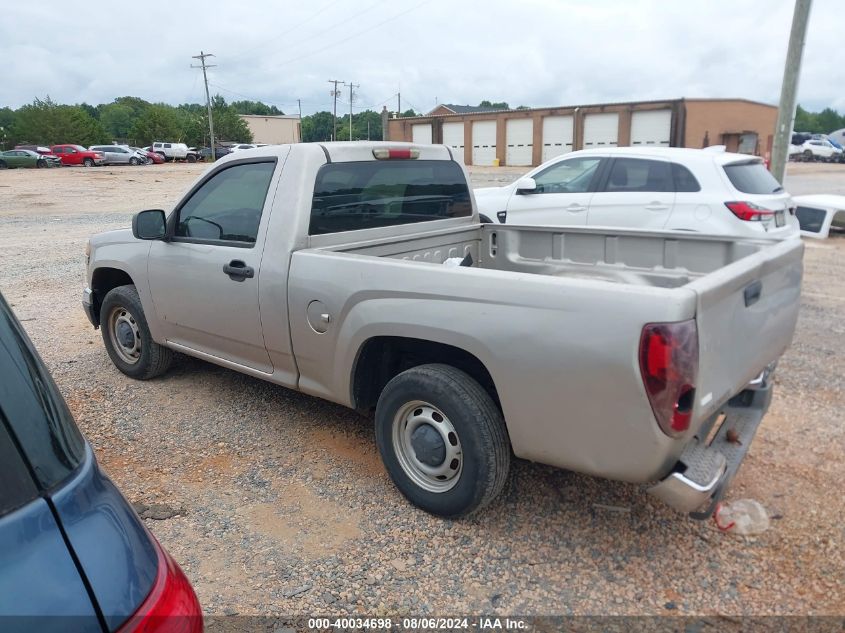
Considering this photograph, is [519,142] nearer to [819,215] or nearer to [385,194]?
[819,215]

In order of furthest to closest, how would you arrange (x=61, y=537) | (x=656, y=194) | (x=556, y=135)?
(x=556, y=135)
(x=656, y=194)
(x=61, y=537)

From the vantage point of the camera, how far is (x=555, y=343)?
2.62 metres

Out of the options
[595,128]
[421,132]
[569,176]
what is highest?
[421,132]

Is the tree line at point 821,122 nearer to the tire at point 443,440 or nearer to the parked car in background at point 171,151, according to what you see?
the parked car in background at point 171,151

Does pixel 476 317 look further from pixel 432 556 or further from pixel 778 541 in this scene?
pixel 778 541

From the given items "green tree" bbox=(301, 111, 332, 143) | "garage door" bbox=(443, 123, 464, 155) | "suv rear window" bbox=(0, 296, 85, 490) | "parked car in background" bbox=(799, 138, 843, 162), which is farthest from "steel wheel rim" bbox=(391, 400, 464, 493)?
"green tree" bbox=(301, 111, 332, 143)

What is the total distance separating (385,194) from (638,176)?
4.57 meters

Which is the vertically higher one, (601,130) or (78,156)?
(601,130)

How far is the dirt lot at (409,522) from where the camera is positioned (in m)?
→ 2.76

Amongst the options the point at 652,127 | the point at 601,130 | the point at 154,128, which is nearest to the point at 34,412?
the point at 652,127

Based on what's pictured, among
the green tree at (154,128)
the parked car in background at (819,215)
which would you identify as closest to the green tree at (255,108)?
the green tree at (154,128)

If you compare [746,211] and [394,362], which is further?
[746,211]

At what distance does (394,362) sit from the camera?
11.9 ft

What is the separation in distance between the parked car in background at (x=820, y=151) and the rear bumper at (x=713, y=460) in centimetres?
5602
